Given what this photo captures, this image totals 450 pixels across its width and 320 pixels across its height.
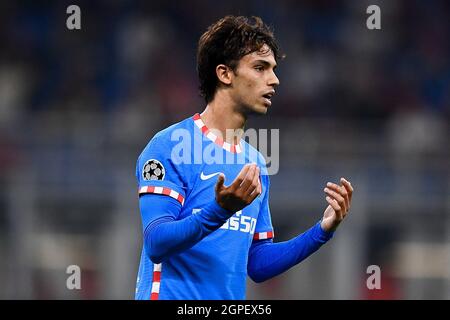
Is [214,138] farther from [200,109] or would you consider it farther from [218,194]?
[200,109]

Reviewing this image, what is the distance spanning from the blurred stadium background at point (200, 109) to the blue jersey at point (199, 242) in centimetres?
623

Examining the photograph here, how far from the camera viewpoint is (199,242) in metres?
4.22

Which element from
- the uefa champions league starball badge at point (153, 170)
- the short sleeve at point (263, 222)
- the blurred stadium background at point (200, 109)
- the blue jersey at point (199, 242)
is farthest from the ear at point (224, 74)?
the blurred stadium background at point (200, 109)

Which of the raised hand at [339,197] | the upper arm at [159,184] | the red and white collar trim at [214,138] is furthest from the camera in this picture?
the red and white collar trim at [214,138]

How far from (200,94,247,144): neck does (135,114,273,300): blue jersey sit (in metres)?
0.15

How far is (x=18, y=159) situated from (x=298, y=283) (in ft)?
12.0

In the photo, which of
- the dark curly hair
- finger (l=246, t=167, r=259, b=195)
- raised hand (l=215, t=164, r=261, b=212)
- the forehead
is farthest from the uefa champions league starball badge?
the forehead

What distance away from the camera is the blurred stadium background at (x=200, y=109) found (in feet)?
35.1

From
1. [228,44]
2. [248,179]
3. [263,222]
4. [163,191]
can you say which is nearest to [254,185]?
[248,179]

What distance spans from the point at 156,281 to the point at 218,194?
62 cm

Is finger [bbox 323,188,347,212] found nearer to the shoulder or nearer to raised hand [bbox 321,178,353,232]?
raised hand [bbox 321,178,353,232]

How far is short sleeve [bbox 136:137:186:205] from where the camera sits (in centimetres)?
409

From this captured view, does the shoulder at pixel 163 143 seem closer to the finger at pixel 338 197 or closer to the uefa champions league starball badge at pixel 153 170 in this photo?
the uefa champions league starball badge at pixel 153 170
